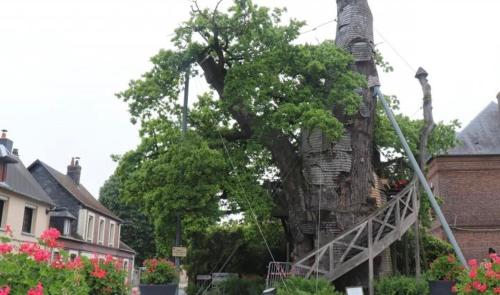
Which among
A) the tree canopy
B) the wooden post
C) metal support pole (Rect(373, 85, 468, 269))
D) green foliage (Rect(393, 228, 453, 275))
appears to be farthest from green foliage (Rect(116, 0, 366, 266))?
green foliage (Rect(393, 228, 453, 275))

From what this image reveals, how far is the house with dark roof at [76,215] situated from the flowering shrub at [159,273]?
57.7 ft

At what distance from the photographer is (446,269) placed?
36.7 ft

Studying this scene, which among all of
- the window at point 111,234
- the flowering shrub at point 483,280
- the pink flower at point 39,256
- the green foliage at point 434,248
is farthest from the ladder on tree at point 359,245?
the window at point 111,234

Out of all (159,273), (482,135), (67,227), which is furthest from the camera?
(67,227)

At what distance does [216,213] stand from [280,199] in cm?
278

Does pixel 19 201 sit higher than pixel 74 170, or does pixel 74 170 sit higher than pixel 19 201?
pixel 74 170

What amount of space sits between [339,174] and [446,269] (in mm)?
4426

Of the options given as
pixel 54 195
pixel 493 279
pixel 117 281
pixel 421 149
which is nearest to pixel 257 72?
pixel 421 149

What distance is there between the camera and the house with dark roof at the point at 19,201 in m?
21.8

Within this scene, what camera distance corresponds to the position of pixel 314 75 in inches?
570

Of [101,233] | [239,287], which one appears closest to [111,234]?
[101,233]

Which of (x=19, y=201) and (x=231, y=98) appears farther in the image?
(x=19, y=201)

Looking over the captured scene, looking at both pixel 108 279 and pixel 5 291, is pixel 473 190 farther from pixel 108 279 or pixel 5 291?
pixel 5 291

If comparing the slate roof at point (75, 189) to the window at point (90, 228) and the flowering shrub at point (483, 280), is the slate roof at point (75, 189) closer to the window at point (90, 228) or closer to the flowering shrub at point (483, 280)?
the window at point (90, 228)
